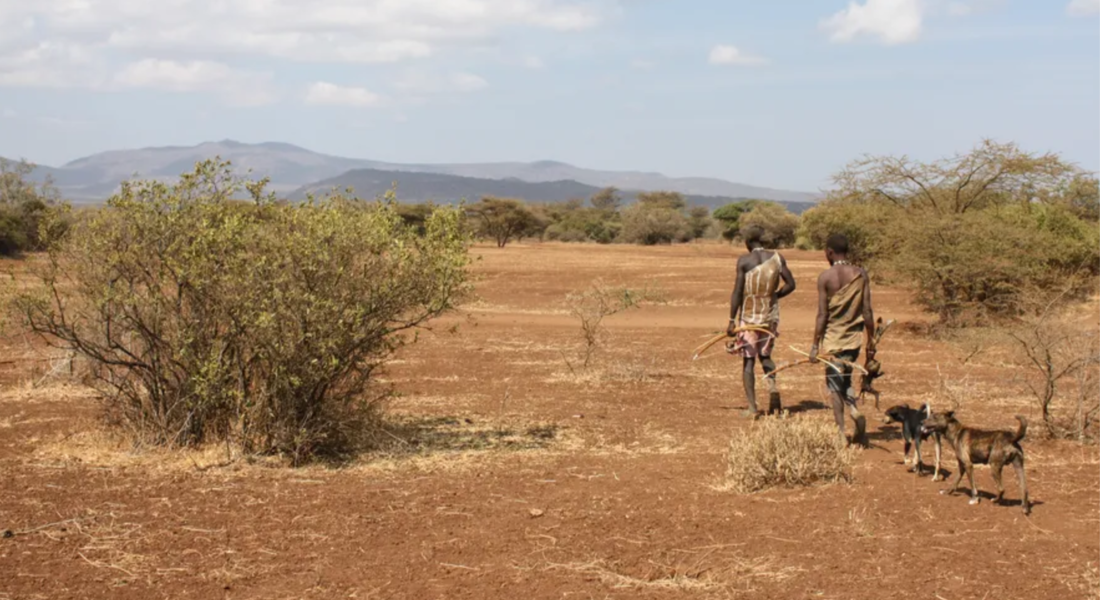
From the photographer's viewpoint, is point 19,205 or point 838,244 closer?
point 838,244

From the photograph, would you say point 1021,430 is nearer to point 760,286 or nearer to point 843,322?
point 843,322

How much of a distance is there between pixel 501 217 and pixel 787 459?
59.5 meters

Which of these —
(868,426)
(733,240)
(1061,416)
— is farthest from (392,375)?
(733,240)

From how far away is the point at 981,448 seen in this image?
6977mm

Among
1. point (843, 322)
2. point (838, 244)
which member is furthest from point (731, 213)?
point (843, 322)

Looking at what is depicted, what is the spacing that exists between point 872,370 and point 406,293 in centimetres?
394

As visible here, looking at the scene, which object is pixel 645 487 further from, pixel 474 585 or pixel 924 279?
pixel 924 279

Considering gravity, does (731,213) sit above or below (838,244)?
above

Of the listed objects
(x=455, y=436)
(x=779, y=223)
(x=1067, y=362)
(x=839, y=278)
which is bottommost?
(x=455, y=436)

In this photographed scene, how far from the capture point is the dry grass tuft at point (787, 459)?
24.4ft

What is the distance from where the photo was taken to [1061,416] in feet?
32.7

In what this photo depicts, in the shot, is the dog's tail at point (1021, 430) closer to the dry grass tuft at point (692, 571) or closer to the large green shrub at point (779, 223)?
the dry grass tuft at point (692, 571)

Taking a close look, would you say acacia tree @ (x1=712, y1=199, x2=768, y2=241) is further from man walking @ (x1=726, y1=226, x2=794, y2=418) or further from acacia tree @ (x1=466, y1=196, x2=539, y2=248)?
man walking @ (x1=726, y1=226, x2=794, y2=418)

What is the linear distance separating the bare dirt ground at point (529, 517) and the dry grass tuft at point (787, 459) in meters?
0.16
